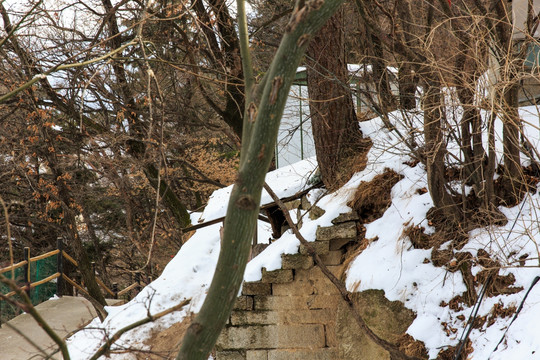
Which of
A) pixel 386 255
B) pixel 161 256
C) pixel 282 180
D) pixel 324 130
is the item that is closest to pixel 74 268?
pixel 161 256

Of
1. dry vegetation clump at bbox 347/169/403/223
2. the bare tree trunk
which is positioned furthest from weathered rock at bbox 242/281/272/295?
the bare tree trunk

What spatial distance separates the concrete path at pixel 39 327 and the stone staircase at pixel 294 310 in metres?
2.45

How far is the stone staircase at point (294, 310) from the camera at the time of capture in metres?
6.04

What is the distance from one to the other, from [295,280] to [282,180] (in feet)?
6.44

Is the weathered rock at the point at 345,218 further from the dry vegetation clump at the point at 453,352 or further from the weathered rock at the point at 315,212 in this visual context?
the dry vegetation clump at the point at 453,352

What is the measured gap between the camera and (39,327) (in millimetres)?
9828

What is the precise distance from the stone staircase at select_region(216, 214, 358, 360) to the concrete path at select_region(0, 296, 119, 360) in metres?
2.45

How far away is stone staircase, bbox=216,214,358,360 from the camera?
6039 mm

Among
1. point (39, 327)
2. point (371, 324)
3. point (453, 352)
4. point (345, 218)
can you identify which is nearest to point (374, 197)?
point (345, 218)

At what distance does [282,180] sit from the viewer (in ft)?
25.6

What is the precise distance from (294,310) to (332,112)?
2.39 meters

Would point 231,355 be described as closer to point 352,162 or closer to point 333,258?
point 333,258

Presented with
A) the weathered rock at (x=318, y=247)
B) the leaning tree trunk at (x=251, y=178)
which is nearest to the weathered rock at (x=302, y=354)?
the weathered rock at (x=318, y=247)

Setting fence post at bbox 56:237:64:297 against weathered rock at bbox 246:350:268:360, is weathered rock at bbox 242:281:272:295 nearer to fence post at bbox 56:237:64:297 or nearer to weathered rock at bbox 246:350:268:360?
weathered rock at bbox 246:350:268:360
